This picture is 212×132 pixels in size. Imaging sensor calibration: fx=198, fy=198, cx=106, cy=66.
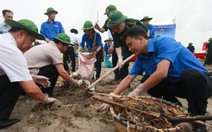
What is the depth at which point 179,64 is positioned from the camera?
2396 millimetres

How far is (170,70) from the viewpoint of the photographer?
7.82 ft

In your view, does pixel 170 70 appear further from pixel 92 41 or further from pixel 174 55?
pixel 92 41

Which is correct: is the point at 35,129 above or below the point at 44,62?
below

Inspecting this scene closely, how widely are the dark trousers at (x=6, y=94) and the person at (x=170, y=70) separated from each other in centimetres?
117

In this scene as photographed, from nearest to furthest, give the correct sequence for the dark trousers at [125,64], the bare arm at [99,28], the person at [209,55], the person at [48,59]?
the person at [48,59] → the dark trousers at [125,64] → the bare arm at [99,28] → the person at [209,55]

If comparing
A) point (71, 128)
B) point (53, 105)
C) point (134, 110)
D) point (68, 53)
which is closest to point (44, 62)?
point (53, 105)

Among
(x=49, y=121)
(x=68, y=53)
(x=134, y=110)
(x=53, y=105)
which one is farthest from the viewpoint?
(x=68, y=53)

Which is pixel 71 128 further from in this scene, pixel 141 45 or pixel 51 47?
pixel 51 47

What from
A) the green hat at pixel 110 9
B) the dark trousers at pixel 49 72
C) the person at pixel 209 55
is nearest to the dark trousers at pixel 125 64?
the green hat at pixel 110 9

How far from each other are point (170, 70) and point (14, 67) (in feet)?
5.69

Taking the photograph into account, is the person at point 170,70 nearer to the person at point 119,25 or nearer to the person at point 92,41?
the person at point 119,25

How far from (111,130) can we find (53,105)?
99cm

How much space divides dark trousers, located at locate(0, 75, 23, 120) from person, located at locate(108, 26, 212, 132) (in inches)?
45.9

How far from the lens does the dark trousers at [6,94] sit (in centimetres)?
223
